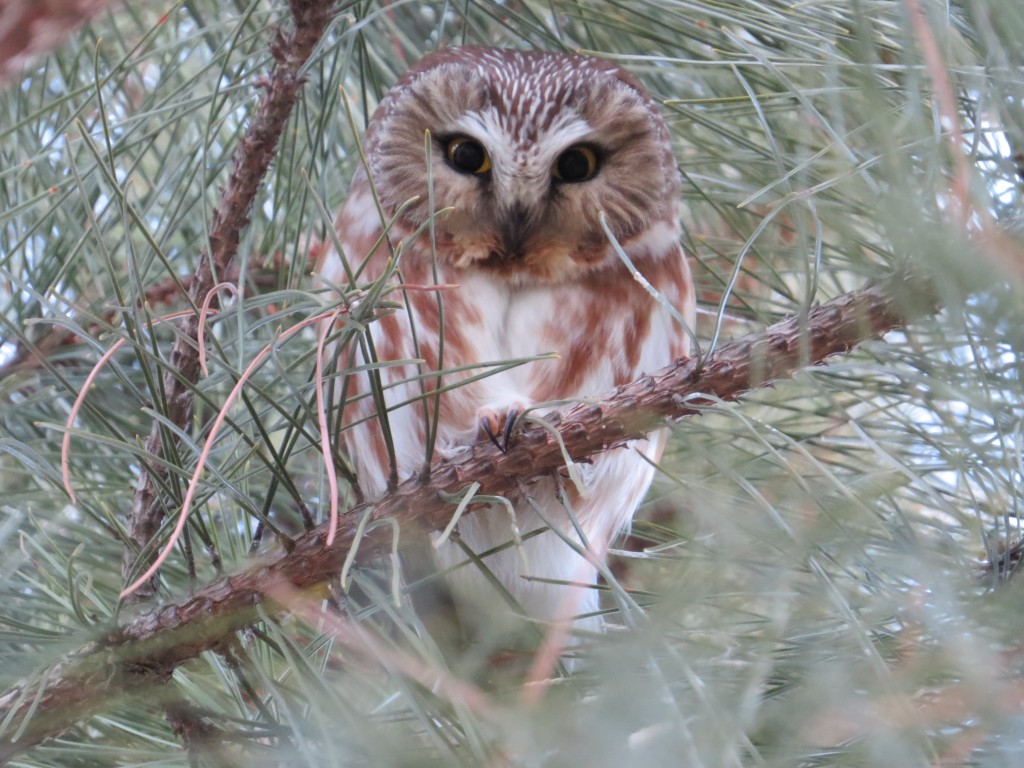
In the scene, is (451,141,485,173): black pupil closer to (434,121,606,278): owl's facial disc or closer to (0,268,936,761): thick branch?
(434,121,606,278): owl's facial disc

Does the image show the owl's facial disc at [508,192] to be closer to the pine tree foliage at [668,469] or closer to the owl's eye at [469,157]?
the owl's eye at [469,157]

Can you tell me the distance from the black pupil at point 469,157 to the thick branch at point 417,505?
2.51 feet

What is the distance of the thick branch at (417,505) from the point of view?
1.08 meters

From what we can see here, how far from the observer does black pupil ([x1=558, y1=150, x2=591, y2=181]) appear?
187 cm

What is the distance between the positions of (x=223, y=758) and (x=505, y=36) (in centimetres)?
163

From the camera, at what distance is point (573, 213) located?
6.02 feet

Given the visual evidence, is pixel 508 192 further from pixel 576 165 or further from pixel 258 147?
pixel 258 147

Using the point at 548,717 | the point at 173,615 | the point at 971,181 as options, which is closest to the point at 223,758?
the point at 173,615

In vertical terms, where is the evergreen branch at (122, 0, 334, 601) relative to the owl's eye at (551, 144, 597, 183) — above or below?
above

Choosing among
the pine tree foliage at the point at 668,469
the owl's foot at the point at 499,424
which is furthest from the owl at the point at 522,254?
the owl's foot at the point at 499,424

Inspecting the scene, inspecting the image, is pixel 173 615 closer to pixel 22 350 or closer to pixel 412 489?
pixel 412 489

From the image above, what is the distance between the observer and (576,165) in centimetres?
188

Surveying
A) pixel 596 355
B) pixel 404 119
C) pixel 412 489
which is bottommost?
pixel 596 355

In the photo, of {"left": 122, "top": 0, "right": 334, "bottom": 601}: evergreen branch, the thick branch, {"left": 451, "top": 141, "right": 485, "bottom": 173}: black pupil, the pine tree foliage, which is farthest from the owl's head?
the thick branch
